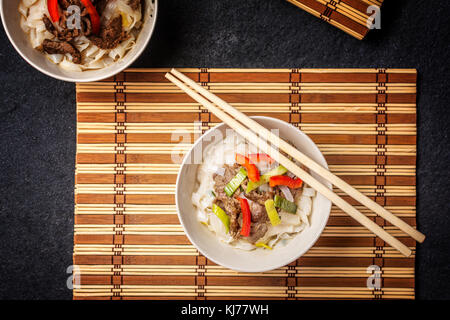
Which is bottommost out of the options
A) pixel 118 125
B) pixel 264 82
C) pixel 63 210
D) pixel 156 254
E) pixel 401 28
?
pixel 156 254

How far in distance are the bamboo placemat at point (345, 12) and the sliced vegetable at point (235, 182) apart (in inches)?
41.9

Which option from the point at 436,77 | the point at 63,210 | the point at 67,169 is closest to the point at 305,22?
the point at 436,77

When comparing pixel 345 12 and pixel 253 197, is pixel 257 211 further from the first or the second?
pixel 345 12

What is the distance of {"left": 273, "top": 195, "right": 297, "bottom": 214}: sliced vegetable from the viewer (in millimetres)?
1804

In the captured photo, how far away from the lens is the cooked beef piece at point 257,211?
1.80 meters

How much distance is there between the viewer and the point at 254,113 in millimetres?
2127

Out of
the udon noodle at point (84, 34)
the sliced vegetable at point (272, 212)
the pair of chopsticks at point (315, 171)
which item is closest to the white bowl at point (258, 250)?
→ the pair of chopsticks at point (315, 171)

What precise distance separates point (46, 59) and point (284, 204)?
1.52 metres

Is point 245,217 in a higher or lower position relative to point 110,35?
lower

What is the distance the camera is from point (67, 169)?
223 cm

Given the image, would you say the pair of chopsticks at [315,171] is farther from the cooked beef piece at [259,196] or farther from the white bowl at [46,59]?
the white bowl at [46,59]

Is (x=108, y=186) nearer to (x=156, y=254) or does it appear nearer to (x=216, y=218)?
(x=156, y=254)

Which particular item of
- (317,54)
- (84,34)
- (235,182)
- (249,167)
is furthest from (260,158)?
(84,34)
